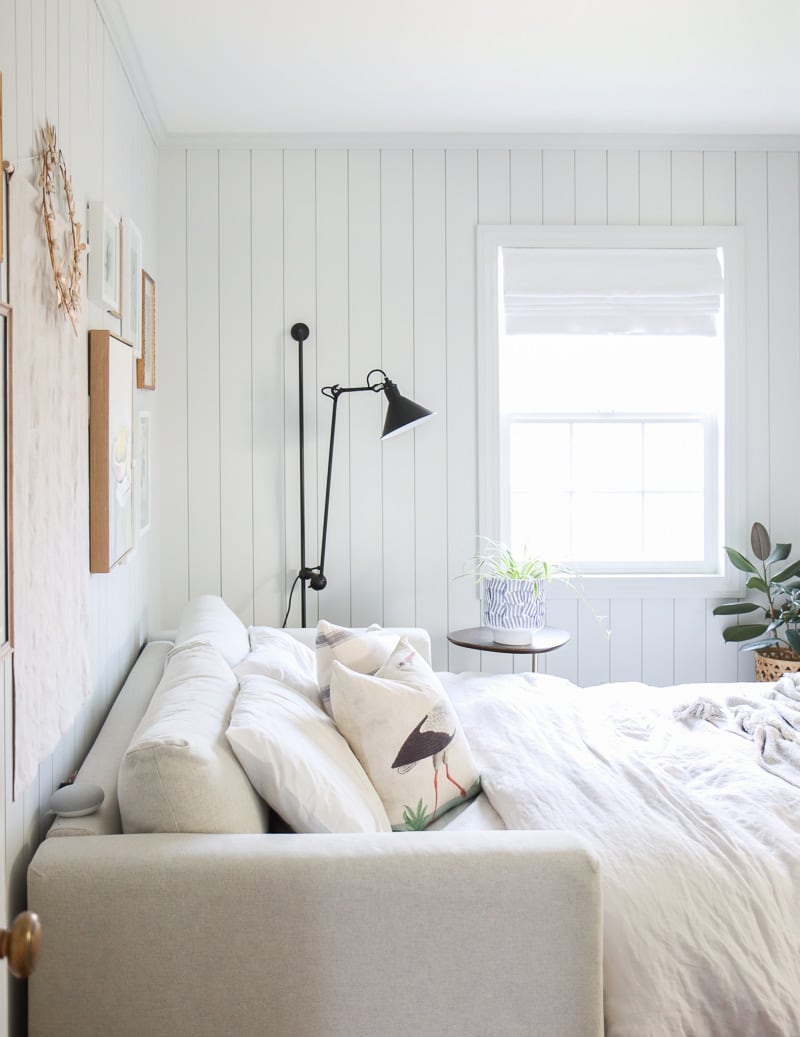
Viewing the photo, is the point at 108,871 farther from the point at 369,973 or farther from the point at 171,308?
the point at 171,308

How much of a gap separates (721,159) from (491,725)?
2.69m

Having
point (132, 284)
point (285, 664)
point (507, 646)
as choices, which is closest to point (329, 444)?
point (507, 646)

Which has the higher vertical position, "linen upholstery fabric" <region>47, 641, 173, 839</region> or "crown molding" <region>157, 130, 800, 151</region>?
Answer: "crown molding" <region>157, 130, 800, 151</region>

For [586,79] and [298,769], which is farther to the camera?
[586,79]

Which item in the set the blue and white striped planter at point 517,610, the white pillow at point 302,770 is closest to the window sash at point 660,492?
the blue and white striped planter at point 517,610

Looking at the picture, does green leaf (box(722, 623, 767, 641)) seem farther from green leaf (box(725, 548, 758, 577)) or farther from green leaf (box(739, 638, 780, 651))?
green leaf (box(725, 548, 758, 577))

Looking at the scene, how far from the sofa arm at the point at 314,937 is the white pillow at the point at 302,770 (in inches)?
5.1

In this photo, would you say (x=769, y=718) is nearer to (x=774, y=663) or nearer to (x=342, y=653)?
(x=342, y=653)

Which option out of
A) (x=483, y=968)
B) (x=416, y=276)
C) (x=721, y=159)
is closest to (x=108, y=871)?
(x=483, y=968)

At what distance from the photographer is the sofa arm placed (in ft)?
4.75

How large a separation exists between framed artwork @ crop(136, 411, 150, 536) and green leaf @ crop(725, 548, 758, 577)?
90.1 inches

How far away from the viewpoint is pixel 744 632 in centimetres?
375

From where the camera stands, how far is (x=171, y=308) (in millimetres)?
3746

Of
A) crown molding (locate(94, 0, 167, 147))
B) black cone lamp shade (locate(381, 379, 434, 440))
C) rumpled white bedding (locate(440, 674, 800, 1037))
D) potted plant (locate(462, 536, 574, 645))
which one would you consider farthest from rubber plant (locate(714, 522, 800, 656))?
crown molding (locate(94, 0, 167, 147))
